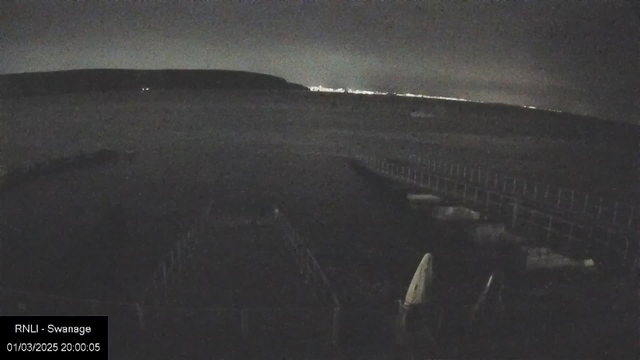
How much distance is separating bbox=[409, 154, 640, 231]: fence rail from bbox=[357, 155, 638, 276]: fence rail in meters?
0.04

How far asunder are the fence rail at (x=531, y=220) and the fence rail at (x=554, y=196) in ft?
0.12

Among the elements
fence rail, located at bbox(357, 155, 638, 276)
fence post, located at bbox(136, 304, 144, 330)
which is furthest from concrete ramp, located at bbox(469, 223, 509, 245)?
fence post, located at bbox(136, 304, 144, 330)

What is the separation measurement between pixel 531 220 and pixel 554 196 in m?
0.26

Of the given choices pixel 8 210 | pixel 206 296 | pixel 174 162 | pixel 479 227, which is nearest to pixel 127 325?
pixel 206 296

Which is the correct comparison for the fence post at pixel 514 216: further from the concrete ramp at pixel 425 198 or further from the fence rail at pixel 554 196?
the concrete ramp at pixel 425 198

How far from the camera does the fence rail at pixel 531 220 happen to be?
2133 millimetres

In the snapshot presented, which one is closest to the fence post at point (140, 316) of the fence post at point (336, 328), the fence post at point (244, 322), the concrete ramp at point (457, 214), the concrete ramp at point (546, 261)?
the fence post at point (244, 322)

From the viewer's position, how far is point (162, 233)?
330cm

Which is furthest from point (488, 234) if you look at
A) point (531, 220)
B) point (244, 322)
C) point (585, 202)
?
point (244, 322)

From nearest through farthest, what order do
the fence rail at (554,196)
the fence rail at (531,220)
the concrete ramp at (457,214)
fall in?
1. the fence rail at (554,196)
2. the fence rail at (531,220)
3. the concrete ramp at (457,214)

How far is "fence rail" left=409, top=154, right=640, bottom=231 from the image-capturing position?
6.62 feet

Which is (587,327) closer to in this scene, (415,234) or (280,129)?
(415,234)

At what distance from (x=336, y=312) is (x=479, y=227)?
6.42 feet

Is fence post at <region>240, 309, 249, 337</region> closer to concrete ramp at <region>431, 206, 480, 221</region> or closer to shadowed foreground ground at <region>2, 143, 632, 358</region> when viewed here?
shadowed foreground ground at <region>2, 143, 632, 358</region>
